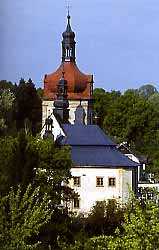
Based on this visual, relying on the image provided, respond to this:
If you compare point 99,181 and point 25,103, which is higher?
point 25,103

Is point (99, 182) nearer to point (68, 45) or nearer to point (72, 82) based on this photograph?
point (68, 45)

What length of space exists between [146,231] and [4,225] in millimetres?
1008

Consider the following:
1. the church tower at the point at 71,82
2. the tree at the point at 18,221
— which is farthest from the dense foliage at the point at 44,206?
the church tower at the point at 71,82

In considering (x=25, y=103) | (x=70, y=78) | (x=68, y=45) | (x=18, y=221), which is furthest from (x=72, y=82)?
(x=18, y=221)

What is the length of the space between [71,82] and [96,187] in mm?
11941

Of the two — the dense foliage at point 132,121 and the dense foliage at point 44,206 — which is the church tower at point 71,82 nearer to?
the dense foliage at point 44,206

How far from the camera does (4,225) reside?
5301mm

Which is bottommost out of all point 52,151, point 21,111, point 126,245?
point 126,245

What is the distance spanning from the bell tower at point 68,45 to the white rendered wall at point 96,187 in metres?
10.4

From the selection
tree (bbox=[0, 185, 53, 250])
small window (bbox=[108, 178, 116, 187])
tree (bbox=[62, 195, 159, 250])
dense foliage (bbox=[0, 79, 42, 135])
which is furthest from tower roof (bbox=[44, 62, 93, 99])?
tree (bbox=[62, 195, 159, 250])

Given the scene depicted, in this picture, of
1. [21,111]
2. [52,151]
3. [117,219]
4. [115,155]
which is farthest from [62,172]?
[21,111]

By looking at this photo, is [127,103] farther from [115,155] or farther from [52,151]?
[52,151]

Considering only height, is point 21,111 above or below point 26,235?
above

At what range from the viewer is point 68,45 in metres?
25.8
